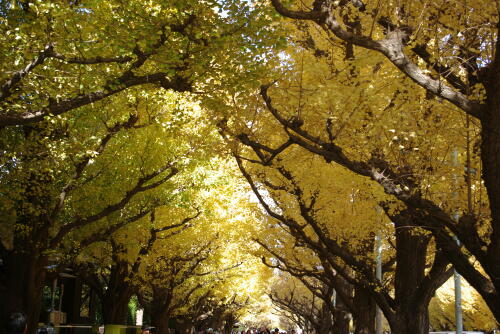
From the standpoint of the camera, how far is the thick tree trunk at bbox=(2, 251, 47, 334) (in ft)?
44.0

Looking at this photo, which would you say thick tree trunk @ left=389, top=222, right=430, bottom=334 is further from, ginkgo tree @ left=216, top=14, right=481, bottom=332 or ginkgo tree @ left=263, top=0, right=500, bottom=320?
ginkgo tree @ left=263, top=0, right=500, bottom=320

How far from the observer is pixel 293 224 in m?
15.0

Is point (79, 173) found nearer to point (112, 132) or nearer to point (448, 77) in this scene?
point (112, 132)

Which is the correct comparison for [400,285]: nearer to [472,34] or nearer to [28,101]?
[472,34]

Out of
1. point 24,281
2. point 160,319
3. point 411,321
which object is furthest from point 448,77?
point 160,319

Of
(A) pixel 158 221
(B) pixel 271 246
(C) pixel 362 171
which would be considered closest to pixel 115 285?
(A) pixel 158 221

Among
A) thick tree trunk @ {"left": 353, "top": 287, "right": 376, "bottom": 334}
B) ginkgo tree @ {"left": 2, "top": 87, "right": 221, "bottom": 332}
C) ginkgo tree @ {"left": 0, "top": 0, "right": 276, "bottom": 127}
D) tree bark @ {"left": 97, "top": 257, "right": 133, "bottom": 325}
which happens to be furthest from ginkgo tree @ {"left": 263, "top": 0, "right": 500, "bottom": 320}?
tree bark @ {"left": 97, "top": 257, "right": 133, "bottom": 325}

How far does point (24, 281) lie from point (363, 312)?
9.31 m

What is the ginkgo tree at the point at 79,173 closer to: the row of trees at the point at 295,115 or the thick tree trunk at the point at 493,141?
the row of trees at the point at 295,115

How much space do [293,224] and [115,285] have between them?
356 inches

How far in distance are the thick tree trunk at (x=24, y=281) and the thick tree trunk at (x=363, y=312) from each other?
28.9 ft

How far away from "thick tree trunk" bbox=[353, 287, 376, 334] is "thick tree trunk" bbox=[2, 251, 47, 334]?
8.80 m

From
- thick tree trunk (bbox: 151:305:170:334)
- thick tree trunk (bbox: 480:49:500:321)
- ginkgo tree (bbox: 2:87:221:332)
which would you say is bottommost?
thick tree trunk (bbox: 151:305:170:334)

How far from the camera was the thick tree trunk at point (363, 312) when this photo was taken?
53.8ft
